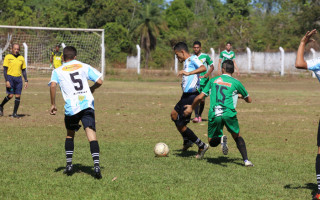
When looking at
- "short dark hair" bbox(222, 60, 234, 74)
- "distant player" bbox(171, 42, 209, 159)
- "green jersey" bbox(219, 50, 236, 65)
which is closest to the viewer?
"short dark hair" bbox(222, 60, 234, 74)

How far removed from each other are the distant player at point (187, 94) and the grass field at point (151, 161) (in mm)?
317

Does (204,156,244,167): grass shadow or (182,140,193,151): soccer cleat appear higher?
(182,140,193,151): soccer cleat

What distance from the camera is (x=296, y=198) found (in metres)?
6.32

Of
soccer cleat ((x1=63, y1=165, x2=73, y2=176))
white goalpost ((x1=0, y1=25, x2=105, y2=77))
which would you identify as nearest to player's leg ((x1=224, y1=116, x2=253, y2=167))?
soccer cleat ((x1=63, y1=165, x2=73, y2=176))

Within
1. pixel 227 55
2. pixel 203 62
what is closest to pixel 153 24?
pixel 227 55

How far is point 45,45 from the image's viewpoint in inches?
1473

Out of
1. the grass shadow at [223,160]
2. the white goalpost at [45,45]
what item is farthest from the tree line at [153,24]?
the grass shadow at [223,160]

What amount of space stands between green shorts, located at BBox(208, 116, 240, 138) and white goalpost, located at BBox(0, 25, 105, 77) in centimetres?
2598

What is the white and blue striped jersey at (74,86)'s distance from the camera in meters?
7.36

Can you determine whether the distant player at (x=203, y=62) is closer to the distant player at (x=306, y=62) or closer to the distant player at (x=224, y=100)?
the distant player at (x=224, y=100)

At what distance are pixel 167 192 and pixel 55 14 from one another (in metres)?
61.9

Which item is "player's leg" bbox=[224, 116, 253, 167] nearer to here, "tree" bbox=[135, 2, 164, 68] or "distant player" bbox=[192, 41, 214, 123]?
"distant player" bbox=[192, 41, 214, 123]

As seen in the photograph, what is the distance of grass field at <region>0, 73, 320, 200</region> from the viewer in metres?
6.61

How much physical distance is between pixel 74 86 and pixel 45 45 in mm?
31147
